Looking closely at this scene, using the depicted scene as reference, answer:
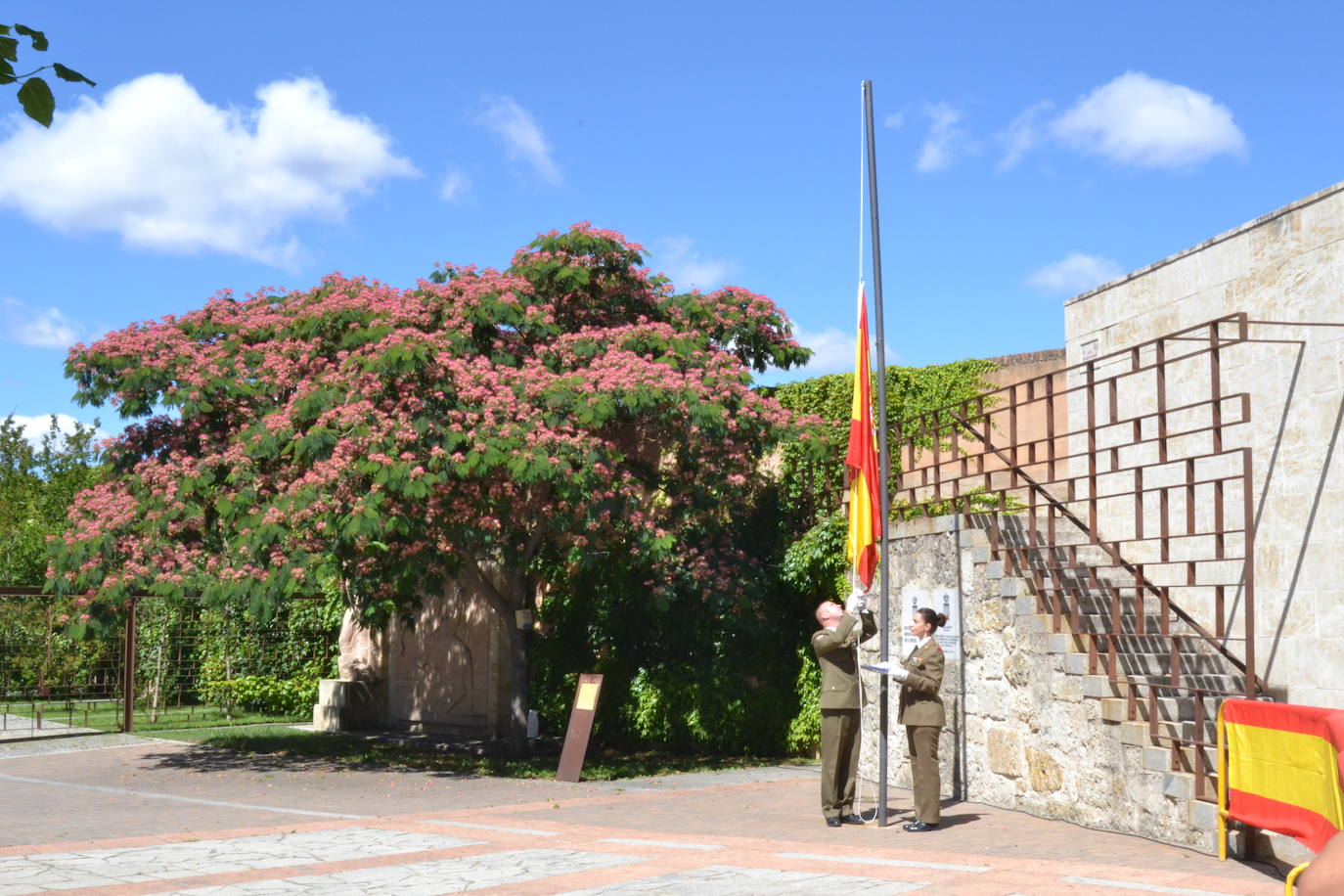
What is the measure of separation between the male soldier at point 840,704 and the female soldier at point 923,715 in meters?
0.42

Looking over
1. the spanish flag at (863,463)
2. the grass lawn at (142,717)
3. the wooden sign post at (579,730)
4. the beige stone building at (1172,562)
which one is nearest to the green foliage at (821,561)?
the beige stone building at (1172,562)

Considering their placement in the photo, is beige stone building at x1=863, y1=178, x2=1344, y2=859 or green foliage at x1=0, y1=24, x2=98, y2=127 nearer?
green foliage at x1=0, y1=24, x2=98, y2=127

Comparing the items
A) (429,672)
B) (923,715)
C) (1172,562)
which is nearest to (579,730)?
(923,715)

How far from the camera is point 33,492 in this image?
124 feet

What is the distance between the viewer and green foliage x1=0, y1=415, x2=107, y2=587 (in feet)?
99.6

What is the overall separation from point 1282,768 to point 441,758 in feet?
36.5

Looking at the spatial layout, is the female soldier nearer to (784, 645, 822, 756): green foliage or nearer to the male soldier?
the male soldier

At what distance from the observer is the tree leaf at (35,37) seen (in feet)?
15.2

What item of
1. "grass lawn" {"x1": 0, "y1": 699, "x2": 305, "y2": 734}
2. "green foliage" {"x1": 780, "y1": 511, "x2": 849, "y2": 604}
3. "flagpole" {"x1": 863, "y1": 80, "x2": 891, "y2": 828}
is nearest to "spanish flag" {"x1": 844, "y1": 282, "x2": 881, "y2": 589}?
"flagpole" {"x1": 863, "y1": 80, "x2": 891, "y2": 828}

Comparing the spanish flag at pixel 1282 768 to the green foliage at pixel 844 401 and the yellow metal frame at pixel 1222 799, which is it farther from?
the green foliage at pixel 844 401

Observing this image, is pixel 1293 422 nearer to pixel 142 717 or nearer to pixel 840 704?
pixel 840 704

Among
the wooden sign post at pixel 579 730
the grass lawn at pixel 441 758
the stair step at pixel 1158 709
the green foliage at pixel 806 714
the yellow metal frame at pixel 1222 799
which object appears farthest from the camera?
the green foliage at pixel 806 714

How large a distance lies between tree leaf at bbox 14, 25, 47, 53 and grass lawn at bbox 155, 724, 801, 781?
36.3ft

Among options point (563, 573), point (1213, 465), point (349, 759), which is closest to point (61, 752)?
point (349, 759)
